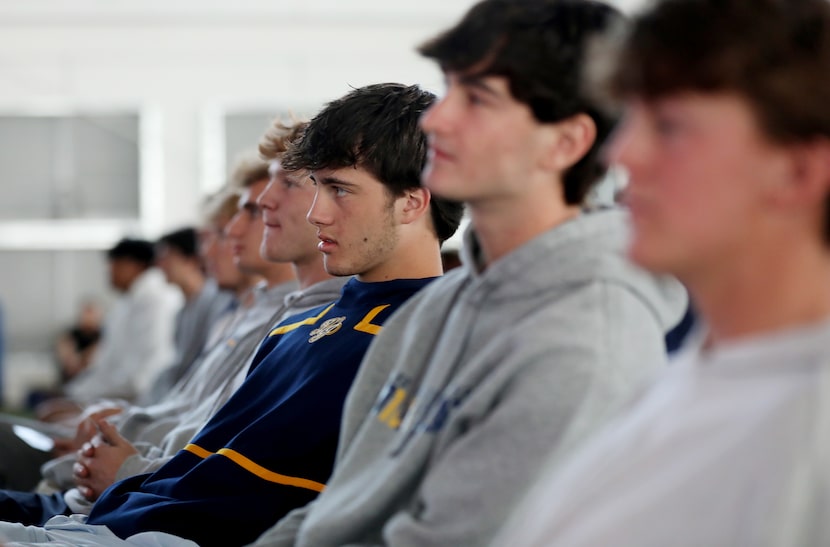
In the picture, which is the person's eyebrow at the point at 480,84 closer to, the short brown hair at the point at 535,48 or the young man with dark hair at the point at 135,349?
the short brown hair at the point at 535,48

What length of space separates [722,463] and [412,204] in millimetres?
1010

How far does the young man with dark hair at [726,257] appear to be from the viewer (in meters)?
0.74

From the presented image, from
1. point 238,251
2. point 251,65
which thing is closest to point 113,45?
point 251,65

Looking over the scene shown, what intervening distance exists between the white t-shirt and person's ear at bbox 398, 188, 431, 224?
906mm

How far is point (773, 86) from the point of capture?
768 mm

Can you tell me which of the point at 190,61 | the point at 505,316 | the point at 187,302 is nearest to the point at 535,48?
the point at 505,316

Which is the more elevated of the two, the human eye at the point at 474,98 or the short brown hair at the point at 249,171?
the human eye at the point at 474,98

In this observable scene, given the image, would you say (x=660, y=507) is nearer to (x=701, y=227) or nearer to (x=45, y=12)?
(x=701, y=227)

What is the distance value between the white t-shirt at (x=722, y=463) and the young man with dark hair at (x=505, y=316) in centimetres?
20

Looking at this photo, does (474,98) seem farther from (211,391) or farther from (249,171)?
(249,171)

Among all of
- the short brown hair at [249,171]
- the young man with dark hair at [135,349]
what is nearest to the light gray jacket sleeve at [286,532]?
the short brown hair at [249,171]

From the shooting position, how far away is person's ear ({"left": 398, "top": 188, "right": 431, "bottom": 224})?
5.60ft

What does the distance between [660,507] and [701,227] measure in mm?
201

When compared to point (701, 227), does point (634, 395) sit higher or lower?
lower
